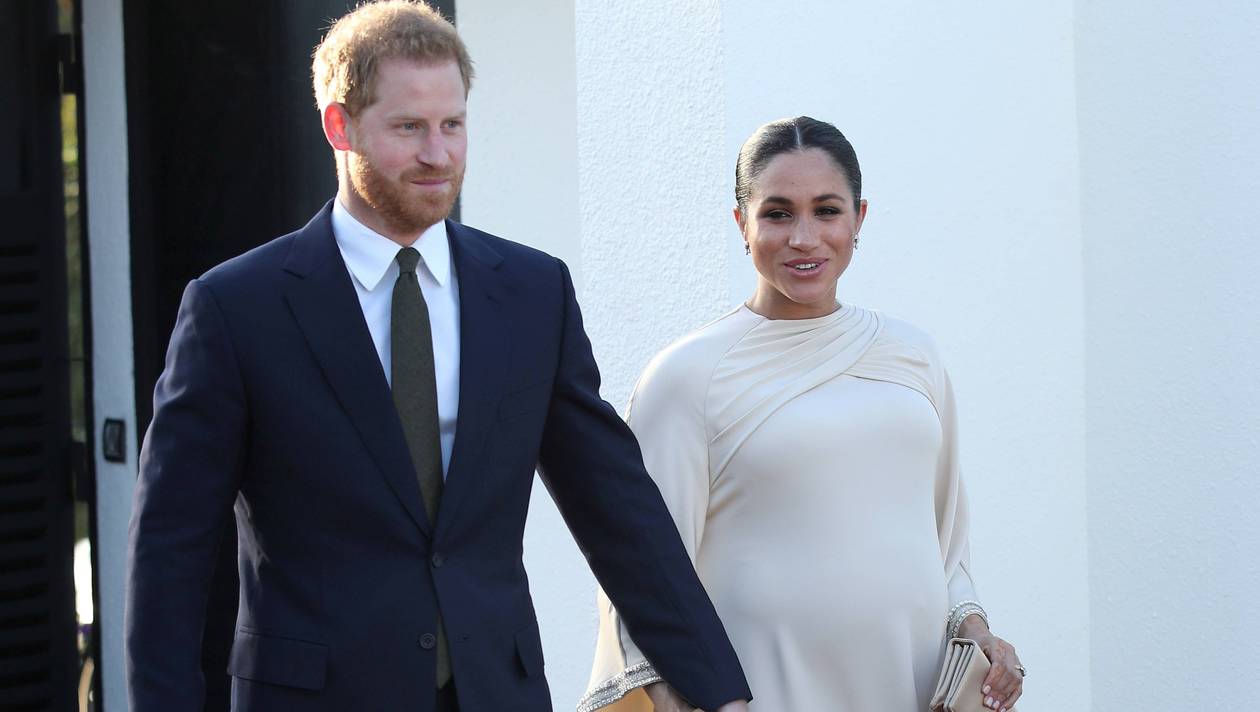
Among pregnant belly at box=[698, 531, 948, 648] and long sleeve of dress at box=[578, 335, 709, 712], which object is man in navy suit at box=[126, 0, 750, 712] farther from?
pregnant belly at box=[698, 531, 948, 648]

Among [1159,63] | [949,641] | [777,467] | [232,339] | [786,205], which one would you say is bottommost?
[949,641]

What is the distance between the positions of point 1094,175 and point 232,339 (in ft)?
7.36

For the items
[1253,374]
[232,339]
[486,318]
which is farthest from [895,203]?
[232,339]

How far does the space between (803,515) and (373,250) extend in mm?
793

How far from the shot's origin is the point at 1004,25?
12.3 feet

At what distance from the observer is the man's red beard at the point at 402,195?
226 cm

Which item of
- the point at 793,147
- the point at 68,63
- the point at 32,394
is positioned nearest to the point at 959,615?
the point at 793,147

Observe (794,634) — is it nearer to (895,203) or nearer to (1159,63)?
(895,203)

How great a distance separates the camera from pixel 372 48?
2262 millimetres

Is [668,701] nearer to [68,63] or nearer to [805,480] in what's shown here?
[805,480]

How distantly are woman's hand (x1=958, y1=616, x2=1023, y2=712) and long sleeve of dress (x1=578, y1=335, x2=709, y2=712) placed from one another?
472 mm

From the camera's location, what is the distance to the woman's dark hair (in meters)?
2.73

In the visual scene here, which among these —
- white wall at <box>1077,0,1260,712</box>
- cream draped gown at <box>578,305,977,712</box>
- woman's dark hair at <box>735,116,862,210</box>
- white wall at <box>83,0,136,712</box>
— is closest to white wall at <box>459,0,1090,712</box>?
white wall at <box>1077,0,1260,712</box>

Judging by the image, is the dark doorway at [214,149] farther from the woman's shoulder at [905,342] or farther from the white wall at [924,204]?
the woman's shoulder at [905,342]
